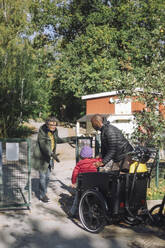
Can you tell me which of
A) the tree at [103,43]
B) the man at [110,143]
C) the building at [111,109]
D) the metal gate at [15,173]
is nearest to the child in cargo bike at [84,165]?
the man at [110,143]

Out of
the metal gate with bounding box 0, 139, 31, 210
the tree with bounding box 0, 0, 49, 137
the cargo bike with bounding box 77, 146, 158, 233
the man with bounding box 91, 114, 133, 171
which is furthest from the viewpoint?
the tree with bounding box 0, 0, 49, 137

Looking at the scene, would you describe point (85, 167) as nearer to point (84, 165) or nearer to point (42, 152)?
point (84, 165)

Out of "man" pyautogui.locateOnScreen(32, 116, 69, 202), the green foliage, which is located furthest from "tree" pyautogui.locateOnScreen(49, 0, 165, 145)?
"man" pyautogui.locateOnScreen(32, 116, 69, 202)

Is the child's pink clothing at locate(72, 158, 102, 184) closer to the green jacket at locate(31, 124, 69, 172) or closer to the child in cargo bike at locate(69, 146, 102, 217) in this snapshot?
the child in cargo bike at locate(69, 146, 102, 217)

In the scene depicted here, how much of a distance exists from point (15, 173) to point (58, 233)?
10.2 ft

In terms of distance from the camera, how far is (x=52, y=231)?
17.7ft

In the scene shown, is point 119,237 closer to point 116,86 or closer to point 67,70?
point 116,86

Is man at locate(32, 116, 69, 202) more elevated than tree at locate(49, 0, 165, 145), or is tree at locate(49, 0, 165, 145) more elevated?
tree at locate(49, 0, 165, 145)

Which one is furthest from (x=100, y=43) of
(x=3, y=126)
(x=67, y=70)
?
(x=3, y=126)

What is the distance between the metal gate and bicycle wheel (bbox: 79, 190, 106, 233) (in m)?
1.49

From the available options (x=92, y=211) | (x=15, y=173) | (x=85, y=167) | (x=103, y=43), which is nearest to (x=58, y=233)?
(x=92, y=211)

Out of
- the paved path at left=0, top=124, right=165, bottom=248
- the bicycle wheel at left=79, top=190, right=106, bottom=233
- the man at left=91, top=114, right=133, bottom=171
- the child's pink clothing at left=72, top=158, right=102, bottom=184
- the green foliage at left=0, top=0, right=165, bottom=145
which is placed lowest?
the paved path at left=0, top=124, right=165, bottom=248

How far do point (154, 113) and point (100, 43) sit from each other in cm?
2218

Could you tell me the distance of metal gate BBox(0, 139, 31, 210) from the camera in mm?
6562
